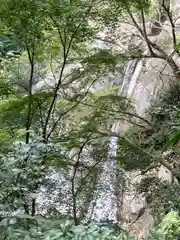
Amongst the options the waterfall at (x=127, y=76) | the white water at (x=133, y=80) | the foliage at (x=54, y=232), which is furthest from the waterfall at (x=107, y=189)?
the waterfall at (x=127, y=76)

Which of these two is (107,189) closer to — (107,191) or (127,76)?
(107,191)

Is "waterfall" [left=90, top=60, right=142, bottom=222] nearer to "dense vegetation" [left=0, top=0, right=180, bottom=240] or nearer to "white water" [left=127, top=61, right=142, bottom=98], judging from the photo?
"dense vegetation" [left=0, top=0, right=180, bottom=240]

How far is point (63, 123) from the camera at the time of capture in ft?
11.4

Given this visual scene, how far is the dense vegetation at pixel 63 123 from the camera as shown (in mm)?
1240

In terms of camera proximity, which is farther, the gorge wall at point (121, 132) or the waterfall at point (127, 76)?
the waterfall at point (127, 76)

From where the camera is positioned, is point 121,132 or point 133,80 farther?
point 133,80

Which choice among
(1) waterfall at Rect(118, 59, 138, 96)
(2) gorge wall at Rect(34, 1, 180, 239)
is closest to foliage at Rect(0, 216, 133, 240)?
(2) gorge wall at Rect(34, 1, 180, 239)

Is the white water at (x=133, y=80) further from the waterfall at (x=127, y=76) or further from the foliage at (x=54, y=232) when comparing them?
the foliage at (x=54, y=232)

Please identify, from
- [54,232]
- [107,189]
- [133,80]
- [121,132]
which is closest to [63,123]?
[107,189]

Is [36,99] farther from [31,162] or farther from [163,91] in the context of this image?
[163,91]

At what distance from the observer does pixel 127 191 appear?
372 centimetres

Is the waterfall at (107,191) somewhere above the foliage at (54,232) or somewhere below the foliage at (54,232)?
above

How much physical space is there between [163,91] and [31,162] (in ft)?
11.7

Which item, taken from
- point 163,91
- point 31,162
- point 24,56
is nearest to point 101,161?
point 24,56
